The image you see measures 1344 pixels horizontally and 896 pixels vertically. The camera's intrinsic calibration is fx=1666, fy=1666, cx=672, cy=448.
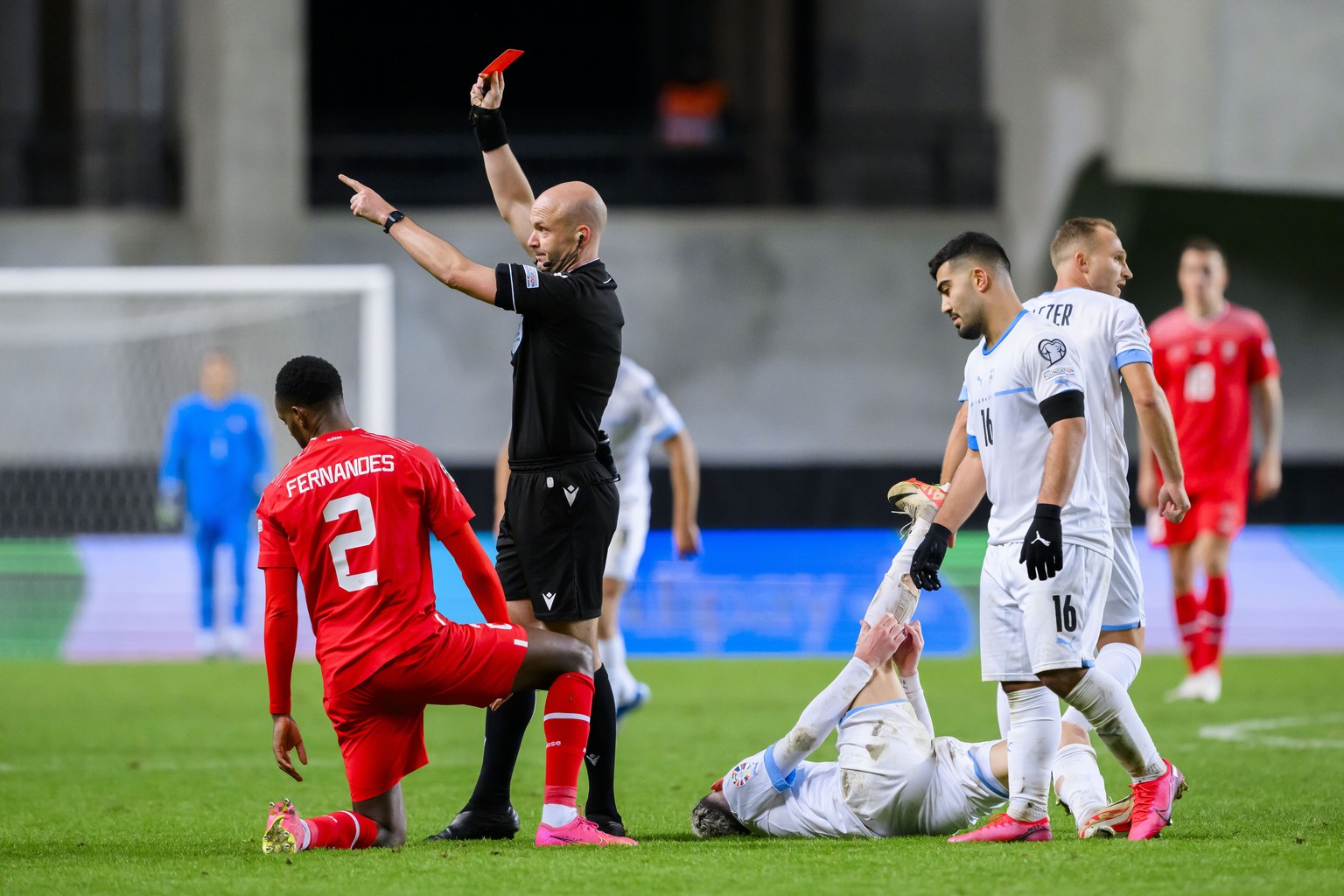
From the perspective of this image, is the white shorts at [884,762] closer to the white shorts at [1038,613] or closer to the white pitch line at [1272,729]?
the white shorts at [1038,613]

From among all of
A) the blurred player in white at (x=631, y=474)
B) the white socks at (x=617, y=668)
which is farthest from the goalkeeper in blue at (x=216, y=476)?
the white socks at (x=617, y=668)

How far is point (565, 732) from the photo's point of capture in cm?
469

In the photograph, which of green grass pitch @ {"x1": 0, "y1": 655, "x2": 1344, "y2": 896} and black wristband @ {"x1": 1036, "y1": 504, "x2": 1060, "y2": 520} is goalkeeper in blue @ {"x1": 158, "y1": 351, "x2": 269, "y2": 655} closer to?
green grass pitch @ {"x1": 0, "y1": 655, "x2": 1344, "y2": 896}

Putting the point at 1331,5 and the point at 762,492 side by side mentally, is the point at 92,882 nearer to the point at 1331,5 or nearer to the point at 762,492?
the point at 762,492

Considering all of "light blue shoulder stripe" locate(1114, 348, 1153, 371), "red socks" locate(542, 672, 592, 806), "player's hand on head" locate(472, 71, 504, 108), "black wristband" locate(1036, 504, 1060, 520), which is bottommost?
"red socks" locate(542, 672, 592, 806)

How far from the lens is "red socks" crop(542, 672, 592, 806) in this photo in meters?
4.67

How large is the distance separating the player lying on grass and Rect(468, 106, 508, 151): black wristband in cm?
169

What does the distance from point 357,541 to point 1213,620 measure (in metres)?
5.65

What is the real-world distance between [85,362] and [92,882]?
12553mm

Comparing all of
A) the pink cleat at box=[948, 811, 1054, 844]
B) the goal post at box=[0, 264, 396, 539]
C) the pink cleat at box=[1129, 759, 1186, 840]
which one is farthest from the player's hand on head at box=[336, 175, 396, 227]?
the goal post at box=[0, 264, 396, 539]

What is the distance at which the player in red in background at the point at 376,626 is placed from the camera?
4.51 meters

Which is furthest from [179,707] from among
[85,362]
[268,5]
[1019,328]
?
[268,5]

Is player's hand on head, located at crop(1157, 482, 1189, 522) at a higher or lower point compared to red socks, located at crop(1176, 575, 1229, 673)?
higher

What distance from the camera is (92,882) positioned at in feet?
13.7
